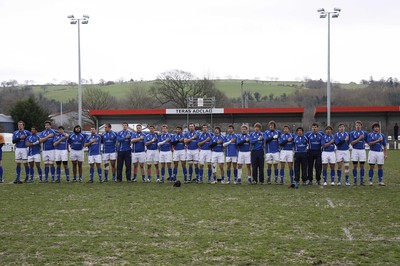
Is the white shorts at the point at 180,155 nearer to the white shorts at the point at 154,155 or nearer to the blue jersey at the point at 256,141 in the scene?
the white shorts at the point at 154,155

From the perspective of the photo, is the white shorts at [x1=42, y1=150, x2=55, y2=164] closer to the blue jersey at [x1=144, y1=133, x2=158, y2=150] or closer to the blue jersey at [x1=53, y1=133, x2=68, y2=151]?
the blue jersey at [x1=53, y1=133, x2=68, y2=151]

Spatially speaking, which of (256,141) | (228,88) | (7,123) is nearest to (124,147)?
(256,141)

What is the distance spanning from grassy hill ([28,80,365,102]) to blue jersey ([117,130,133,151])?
74312 mm

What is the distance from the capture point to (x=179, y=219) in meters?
9.61

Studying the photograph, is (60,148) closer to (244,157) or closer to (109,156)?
(109,156)

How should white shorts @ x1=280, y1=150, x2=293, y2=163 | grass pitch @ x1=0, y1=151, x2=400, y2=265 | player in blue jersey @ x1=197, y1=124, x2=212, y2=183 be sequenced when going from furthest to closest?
player in blue jersey @ x1=197, y1=124, x2=212, y2=183, white shorts @ x1=280, y1=150, x2=293, y2=163, grass pitch @ x1=0, y1=151, x2=400, y2=265

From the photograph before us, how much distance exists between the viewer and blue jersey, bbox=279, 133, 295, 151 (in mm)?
15434

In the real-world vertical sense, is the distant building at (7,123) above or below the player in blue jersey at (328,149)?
above

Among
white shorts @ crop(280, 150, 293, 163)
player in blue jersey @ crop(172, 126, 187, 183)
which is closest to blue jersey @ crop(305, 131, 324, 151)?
white shorts @ crop(280, 150, 293, 163)

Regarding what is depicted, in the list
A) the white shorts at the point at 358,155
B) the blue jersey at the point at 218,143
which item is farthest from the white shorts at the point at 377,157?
the blue jersey at the point at 218,143

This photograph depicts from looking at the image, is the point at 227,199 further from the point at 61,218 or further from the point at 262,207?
the point at 61,218

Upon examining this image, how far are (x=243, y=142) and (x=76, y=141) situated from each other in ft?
18.5

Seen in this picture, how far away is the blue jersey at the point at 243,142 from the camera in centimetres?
1586

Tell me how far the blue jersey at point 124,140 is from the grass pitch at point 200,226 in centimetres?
266
